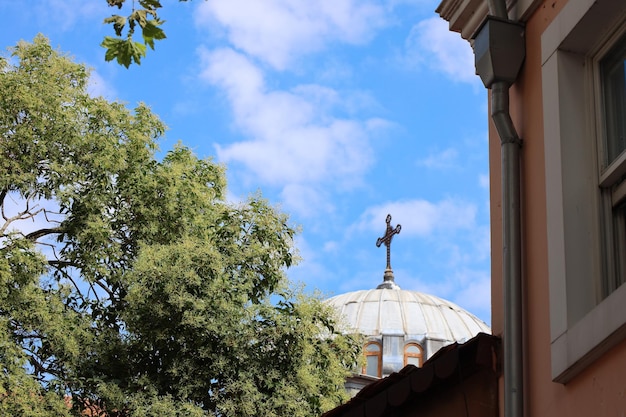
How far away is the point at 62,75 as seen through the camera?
20.9 metres

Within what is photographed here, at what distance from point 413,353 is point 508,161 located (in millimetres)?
37853

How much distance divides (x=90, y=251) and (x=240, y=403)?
14.2 feet

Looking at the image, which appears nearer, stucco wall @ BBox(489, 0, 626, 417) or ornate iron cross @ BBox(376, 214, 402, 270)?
stucco wall @ BBox(489, 0, 626, 417)

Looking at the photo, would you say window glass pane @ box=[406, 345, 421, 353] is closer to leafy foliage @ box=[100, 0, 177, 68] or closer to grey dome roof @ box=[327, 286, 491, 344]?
grey dome roof @ box=[327, 286, 491, 344]

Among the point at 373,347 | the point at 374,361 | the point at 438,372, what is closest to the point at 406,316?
the point at 373,347

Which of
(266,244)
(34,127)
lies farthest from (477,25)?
(34,127)

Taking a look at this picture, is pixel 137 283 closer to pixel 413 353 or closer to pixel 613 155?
pixel 613 155

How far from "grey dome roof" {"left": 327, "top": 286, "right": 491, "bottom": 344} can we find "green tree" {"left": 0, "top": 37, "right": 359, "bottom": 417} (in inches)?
921

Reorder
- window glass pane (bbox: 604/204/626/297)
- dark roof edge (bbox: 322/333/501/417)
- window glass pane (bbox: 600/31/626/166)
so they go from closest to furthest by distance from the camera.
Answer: window glass pane (bbox: 604/204/626/297) < window glass pane (bbox: 600/31/626/166) < dark roof edge (bbox: 322/333/501/417)

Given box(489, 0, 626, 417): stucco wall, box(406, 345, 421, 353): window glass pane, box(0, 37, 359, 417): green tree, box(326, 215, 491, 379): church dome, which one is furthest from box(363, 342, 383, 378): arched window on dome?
box(489, 0, 626, 417): stucco wall

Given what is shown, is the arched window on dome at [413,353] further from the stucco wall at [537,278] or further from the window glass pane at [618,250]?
the window glass pane at [618,250]

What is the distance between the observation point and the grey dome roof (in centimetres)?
4428

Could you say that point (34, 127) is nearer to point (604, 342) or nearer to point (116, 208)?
point (116, 208)

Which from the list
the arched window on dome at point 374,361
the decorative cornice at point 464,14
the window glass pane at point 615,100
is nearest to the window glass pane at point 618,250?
the window glass pane at point 615,100
